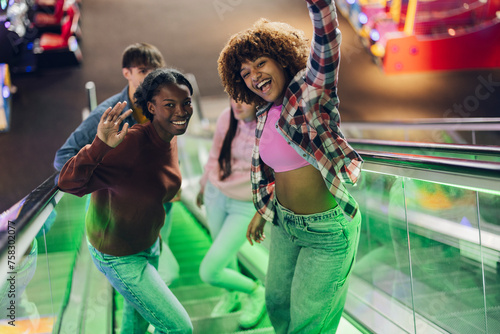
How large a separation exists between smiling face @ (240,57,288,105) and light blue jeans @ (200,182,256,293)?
3.67 feet

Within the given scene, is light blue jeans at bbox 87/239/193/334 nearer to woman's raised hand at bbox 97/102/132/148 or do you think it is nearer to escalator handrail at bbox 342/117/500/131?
woman's raised hand at bbox 97/102/132/148

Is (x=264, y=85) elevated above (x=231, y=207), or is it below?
above

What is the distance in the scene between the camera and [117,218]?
1599 mm

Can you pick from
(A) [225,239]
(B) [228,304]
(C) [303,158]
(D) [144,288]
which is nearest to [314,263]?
(C) [303,158]

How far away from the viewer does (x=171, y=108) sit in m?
1.60

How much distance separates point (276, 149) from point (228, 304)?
1.46m

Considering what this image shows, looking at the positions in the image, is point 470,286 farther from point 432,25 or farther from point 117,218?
point 432,25

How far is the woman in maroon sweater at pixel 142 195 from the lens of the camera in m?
1.57

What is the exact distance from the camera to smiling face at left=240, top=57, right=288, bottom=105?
157cm

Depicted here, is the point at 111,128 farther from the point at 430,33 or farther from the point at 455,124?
the point at 430,33

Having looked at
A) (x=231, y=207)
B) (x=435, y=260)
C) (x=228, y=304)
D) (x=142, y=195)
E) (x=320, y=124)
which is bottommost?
(x=228, y=304)

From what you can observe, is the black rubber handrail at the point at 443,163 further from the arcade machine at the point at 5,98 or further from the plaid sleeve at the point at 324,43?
the arcade machine at the point at 5,98

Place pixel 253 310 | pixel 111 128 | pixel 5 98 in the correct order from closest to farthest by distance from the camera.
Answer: pixel 111 128
pixel 253 310
pixel 5 98

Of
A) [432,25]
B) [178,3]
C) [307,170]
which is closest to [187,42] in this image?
[178,3]
